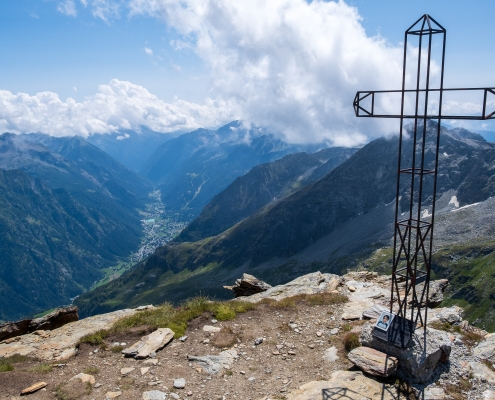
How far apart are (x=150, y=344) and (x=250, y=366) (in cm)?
616

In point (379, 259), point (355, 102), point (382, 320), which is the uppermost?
point (355, 102)

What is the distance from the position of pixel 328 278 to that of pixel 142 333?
73.7 ft

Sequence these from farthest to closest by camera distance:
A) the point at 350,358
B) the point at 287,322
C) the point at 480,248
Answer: the point at 480,248, the point at 287,322, the point at 350,358

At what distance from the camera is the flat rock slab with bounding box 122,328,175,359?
20.8m

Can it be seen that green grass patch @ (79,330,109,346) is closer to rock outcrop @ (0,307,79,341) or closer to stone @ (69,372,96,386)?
stone @ (69,372,96,386)

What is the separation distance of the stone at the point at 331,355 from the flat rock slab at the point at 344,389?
91.5 inches

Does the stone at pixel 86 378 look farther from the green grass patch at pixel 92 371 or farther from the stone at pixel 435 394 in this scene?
the stone at pixel 435 394

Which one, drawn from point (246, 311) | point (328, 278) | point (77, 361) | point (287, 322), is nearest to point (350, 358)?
point (287, 322)

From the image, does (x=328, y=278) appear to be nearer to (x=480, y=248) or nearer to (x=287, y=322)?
(x=287, y=322)

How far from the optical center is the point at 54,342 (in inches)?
991

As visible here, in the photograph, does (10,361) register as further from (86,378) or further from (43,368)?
(86,378)

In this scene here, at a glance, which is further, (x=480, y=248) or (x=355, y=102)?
(x=480, y=248)

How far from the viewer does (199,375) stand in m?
18.8

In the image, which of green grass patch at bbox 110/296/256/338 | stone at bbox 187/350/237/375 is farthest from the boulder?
stone at bbox 187/350/237/375
